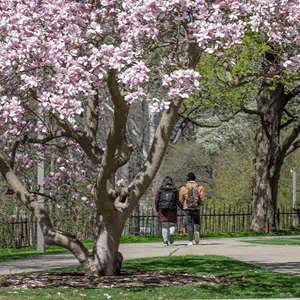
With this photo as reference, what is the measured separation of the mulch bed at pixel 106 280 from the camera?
1141cm

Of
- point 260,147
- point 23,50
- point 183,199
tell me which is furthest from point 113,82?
point 260,147

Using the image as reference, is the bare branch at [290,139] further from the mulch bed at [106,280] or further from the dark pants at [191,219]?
the mulch bed at [106,280]

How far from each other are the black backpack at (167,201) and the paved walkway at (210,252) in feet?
2.87

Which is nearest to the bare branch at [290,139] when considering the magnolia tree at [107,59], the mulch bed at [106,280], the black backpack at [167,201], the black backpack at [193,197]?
the black backpack at [193,197]

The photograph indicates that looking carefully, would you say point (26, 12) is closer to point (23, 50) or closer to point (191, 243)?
point (23, 50)

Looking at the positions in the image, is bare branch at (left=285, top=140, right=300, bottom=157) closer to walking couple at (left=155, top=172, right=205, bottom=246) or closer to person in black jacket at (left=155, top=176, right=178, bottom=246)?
walking couple at (left=155, top=172, right=205, bottom=246)

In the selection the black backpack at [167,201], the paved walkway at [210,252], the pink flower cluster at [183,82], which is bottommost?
the paved walkway at [210,252]

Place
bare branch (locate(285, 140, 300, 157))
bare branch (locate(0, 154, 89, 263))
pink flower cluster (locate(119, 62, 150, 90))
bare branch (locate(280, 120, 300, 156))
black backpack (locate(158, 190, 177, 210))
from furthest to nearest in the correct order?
bare branch (locate(285, 140, 300, 157))
bare branch (locate(280, 120, 300, 156))
black backpack (locate(158, 190, 177, 210))
bare branch (locate(0, 154, 89, 263))
pink flower cluster (locate(119, 62, 150, 90))

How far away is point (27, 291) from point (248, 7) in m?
4.38

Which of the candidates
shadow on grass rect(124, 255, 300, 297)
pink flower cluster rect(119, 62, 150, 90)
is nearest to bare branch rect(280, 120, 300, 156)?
shadow on grass rect(124, 255, 300, 297)

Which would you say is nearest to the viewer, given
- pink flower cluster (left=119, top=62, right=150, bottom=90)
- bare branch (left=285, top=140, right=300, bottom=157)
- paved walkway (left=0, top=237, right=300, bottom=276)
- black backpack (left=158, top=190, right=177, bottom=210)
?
pink flower cluster (left=119, top=62, right=150, bottom=90)

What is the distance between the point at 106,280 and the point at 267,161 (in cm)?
1529

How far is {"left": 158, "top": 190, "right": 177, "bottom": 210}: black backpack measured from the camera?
19438mm

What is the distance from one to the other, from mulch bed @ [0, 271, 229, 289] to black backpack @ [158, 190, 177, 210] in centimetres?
637
